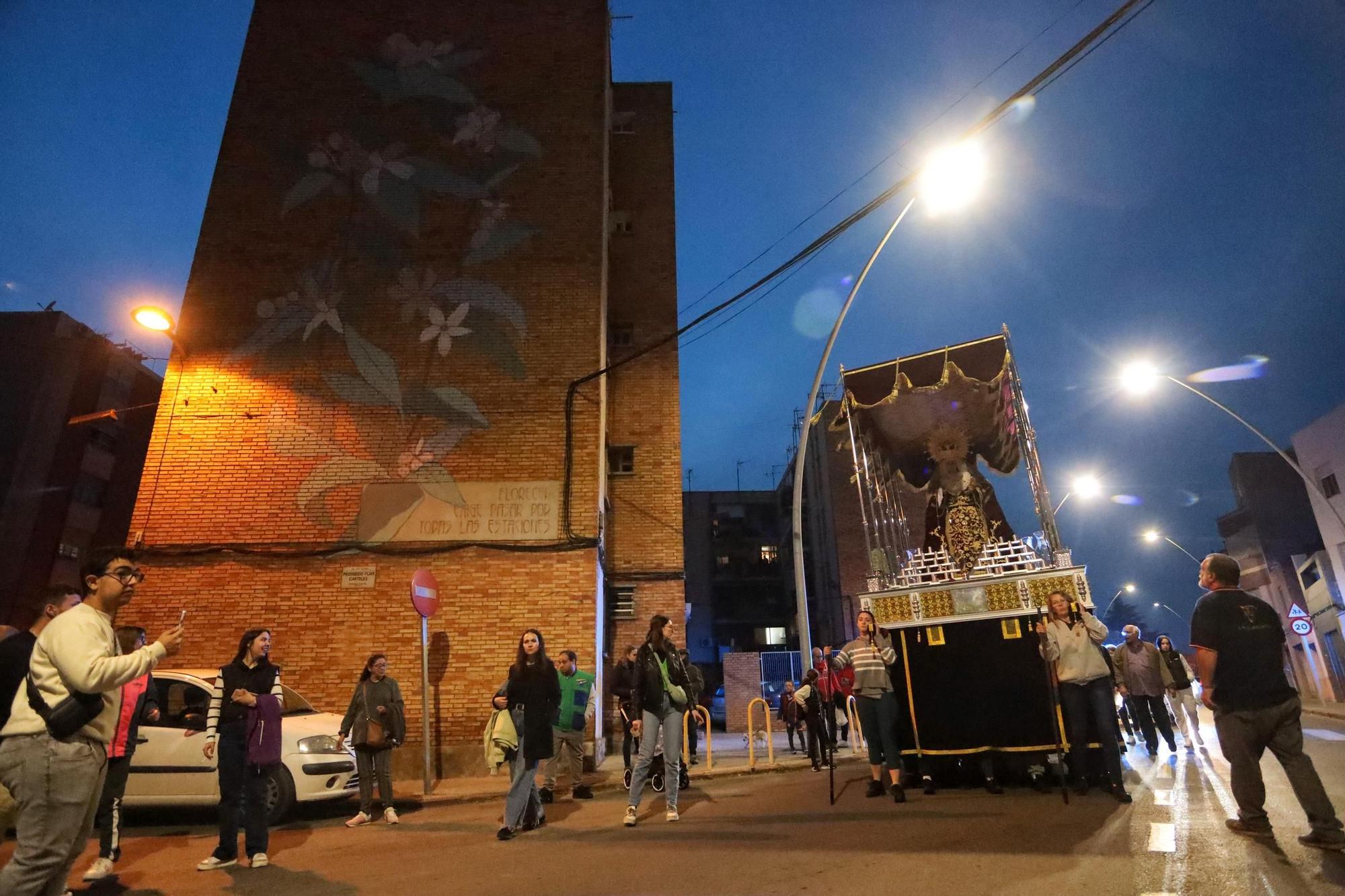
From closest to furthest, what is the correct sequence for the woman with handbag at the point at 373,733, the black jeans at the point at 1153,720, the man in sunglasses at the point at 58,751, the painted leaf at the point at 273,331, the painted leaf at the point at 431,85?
1. the man in sunglasses at the point at 58,751
2. the woman with handbag at the point at 373,733
3. the black jeans at the point at 1153,720
4. the painted leaf at the point at 273,331
5. the painted leaf at the point at 431,85

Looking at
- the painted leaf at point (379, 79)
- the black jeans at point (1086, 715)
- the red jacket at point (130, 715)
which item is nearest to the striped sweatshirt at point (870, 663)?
the black jeans at point (1086, 715)

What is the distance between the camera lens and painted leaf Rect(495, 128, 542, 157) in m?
14.4

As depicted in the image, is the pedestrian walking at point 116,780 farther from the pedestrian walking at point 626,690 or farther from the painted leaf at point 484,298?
the painted leaf at point 484,298

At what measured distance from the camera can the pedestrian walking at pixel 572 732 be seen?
324 inches

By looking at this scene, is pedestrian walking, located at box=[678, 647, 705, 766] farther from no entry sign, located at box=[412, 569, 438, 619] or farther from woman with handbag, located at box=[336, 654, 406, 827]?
no entry sign, located at box=[412, 569, 438, 619]

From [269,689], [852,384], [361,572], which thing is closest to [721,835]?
[269,689]

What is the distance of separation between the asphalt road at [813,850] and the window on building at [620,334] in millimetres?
11731

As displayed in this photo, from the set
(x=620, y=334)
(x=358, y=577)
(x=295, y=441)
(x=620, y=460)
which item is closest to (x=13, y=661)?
(x=358, y=577)

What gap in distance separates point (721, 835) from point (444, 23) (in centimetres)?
1680

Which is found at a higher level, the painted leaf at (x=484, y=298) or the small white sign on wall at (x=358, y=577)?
the painted leaf at (x=484, y=298)

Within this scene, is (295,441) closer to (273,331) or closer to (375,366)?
(375,366)

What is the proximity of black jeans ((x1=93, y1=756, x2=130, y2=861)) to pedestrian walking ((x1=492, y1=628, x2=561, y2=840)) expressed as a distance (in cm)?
290

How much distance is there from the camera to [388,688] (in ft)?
24.8

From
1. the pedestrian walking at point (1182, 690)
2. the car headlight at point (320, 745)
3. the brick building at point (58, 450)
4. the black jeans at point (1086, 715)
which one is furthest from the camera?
the brick building at point (58, 450)
